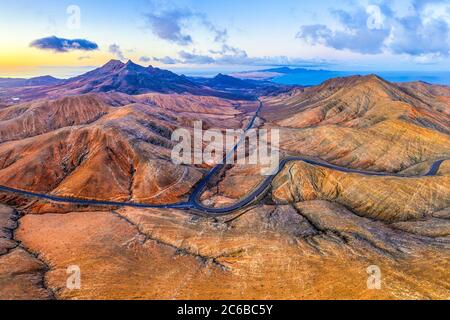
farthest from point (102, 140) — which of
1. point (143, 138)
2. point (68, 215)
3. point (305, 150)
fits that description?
point (305, 150)

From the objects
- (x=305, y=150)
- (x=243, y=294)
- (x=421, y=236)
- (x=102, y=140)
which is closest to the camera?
(x=243, y=294)

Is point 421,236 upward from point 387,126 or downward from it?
downward

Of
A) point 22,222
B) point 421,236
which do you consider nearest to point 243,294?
point 421,236

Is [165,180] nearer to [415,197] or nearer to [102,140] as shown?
[102,140]

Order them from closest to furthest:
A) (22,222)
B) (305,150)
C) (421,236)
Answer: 1. (421,236)
2. (22,222)
3. (305,150)

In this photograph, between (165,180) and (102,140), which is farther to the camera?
(102,140)

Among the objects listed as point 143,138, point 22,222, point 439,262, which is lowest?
point 22,222

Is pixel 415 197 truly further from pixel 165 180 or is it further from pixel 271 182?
pixel 165 180
